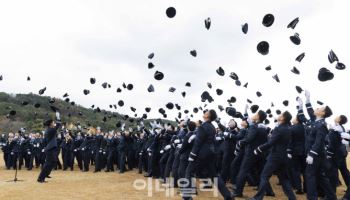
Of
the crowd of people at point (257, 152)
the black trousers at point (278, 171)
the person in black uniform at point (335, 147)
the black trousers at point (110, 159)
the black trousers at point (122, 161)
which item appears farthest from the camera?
the black trousers at point (110, 159)

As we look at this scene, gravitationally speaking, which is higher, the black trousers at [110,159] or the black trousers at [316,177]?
the black trousers at [110,159]

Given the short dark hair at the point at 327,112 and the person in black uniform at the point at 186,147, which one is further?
the person in black uniform at the point at 186,147

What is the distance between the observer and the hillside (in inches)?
2692

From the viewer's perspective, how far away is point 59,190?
12273 mm

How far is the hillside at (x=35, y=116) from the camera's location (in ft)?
224

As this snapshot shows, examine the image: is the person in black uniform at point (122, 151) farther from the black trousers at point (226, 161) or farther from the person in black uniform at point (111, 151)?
the black trousers at point (226, 161)

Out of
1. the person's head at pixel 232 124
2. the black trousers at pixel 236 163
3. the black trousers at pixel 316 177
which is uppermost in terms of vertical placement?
the person's head at pixel 232 124

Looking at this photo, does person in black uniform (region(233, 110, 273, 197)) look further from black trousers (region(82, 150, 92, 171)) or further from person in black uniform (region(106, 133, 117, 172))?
black trousers (region(82, 150, 92, 171))

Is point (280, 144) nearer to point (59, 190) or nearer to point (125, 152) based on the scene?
point (59, 190)

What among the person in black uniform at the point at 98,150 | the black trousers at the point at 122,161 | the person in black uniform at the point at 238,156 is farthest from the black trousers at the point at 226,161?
the person in black uniform at the point at 98,150

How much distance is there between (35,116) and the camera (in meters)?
70.2

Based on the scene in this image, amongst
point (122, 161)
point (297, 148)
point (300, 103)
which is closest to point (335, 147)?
point (297, 148)

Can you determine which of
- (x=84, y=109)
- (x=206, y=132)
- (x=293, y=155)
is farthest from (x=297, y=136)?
(x=84, y=109)

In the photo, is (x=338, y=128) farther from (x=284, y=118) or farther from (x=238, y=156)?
(x=238, y=156)
